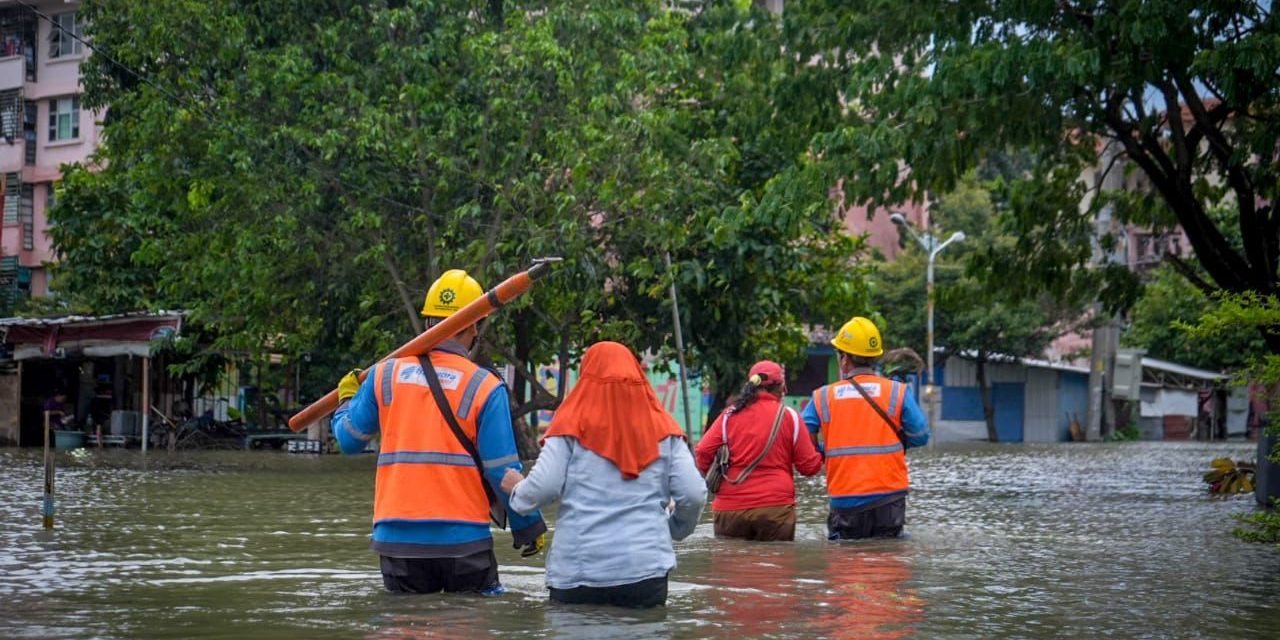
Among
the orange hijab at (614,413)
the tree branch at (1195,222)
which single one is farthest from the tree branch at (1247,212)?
the orange hijab at (614,413)

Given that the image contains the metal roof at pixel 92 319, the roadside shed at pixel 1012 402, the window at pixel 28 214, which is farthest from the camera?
the roadside shed at pixel 1012 402

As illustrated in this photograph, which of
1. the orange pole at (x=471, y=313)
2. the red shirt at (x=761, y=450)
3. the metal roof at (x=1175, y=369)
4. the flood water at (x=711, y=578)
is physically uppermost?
the metal roof at (x=1175, y=369)

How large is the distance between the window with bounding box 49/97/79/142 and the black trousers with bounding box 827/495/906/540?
156ft

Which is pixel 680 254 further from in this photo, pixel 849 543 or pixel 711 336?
pixel 849 543

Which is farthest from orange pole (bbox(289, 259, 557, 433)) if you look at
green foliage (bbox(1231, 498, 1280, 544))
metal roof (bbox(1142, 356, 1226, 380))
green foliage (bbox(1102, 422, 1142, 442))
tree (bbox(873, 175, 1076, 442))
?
metal roof (bbox(1142, 356, 1226, 380))

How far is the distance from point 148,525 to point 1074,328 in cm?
4385

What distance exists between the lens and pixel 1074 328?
54.8m

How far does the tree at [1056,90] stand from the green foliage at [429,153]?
494 cm

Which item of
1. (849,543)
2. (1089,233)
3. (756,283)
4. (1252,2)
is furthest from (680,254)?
(849,543)

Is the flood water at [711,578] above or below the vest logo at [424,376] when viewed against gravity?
below

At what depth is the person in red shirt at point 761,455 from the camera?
38.0 feet

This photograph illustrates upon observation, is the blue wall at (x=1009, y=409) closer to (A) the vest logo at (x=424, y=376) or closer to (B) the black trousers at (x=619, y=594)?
(B) the black trousers at (x=619, y=594)

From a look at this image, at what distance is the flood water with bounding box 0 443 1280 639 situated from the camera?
7.86m

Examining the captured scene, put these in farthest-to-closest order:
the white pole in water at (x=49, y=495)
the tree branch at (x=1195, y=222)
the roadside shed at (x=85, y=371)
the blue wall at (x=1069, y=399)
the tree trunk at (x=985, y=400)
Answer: the blue wall at (x=1069, y=399)
the tree trunk at (x=985, y=400)
the roadside shed at (x=85, y=371)
the tree branch at (x=1195, y=222)
the white pole in water at (x=49, y=495)
